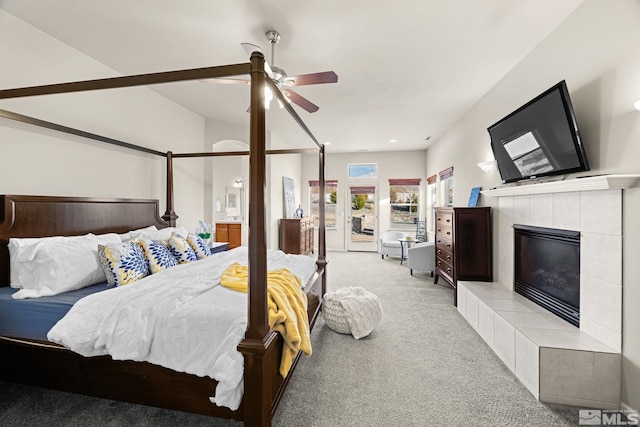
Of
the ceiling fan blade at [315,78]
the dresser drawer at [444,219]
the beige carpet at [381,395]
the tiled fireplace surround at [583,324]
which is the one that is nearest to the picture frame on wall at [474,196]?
the dresser drawer at [444,219]

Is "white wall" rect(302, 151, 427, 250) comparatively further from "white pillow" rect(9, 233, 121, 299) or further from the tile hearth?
"white pillow" rect(9, 233, 121, 299)

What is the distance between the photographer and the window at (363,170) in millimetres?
7590

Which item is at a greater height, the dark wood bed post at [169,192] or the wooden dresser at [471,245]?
the dark wood bed post at [169,192]

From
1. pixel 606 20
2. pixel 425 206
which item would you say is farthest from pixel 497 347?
pixel 425 206

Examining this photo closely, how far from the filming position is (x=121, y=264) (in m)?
2.12

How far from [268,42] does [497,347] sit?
129 inches

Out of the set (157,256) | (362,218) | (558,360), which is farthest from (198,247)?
(362,218)

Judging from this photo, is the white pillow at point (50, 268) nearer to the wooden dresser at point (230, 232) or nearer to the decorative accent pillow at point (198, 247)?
the decorative accent pillow at point (198, 247)

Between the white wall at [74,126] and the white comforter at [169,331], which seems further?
the white wall at [74,126]

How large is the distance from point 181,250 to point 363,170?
5761 mm

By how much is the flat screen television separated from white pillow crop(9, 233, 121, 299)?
3.65 m

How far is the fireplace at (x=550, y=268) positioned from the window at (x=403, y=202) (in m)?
4.55

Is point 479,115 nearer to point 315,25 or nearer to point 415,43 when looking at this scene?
point 415,43

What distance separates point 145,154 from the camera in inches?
137
